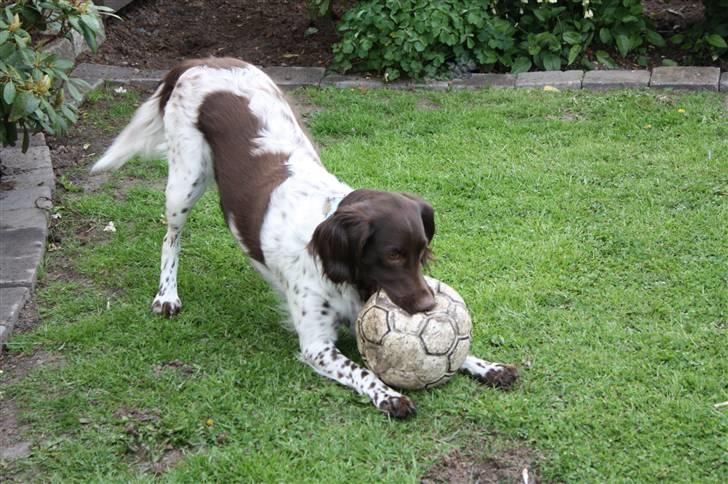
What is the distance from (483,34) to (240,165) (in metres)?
3.83

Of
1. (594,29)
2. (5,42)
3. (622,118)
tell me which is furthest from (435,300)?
(594,29)

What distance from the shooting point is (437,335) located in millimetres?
3500

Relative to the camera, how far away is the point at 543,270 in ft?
15.1

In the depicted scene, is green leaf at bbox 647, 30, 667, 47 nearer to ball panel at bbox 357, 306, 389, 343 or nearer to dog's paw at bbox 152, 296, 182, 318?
dog's paw at bbox 152, 296, 182, 318

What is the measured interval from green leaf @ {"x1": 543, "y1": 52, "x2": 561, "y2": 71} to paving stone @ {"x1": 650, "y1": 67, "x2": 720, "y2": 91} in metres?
0.73

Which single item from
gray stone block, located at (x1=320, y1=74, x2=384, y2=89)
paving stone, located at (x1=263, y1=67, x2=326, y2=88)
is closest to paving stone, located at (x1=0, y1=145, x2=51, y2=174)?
paving stone, located at (x1=263, y1=67, x2=326, y2=88)

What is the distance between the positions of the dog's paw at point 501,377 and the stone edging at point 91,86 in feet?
7.00

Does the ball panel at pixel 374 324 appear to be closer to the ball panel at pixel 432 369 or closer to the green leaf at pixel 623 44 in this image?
the ball panel at pixel 432 369

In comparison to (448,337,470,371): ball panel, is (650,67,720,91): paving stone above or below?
below

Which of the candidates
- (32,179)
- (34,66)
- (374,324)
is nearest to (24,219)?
(32,179)

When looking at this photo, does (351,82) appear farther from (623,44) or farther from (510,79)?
(623,44)

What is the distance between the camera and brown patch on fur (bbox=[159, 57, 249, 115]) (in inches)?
182

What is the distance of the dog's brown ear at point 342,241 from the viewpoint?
3.45 m

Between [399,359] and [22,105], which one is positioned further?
[22,105]
